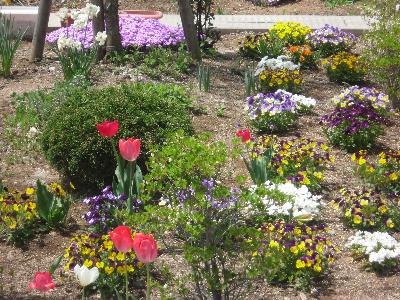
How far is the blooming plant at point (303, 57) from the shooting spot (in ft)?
32.8

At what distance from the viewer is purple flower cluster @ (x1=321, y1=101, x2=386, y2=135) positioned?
7301 millimetres

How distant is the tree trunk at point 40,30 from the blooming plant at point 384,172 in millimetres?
4859

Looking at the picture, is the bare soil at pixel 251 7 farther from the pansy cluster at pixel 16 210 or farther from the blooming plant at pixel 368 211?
the pansy cluster at pixel 16 210

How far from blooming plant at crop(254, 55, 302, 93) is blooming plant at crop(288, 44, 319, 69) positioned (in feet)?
2.94

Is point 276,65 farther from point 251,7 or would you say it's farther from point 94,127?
point 251,7

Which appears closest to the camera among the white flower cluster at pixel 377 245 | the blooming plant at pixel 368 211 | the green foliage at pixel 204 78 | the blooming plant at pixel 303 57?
the white flower cluster at pixel 377 245

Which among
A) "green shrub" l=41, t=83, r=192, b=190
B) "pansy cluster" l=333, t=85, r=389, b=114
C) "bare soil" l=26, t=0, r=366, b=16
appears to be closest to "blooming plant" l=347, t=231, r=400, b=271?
"green shrub" l=41, t=83, r=192, b=190

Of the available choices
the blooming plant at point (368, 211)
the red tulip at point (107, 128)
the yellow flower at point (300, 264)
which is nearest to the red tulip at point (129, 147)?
the red tulip at point (107, 128)

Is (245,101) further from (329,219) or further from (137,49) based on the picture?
(329,219)

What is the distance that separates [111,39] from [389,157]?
439cm

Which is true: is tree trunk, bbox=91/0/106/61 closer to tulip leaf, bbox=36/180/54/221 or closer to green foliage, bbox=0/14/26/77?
green foliage, bbox=0/14/26/77

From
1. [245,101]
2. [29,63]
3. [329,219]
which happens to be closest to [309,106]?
[245,101]

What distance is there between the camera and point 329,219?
6121 millimetres

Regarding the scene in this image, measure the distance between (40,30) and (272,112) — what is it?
3687 mm
